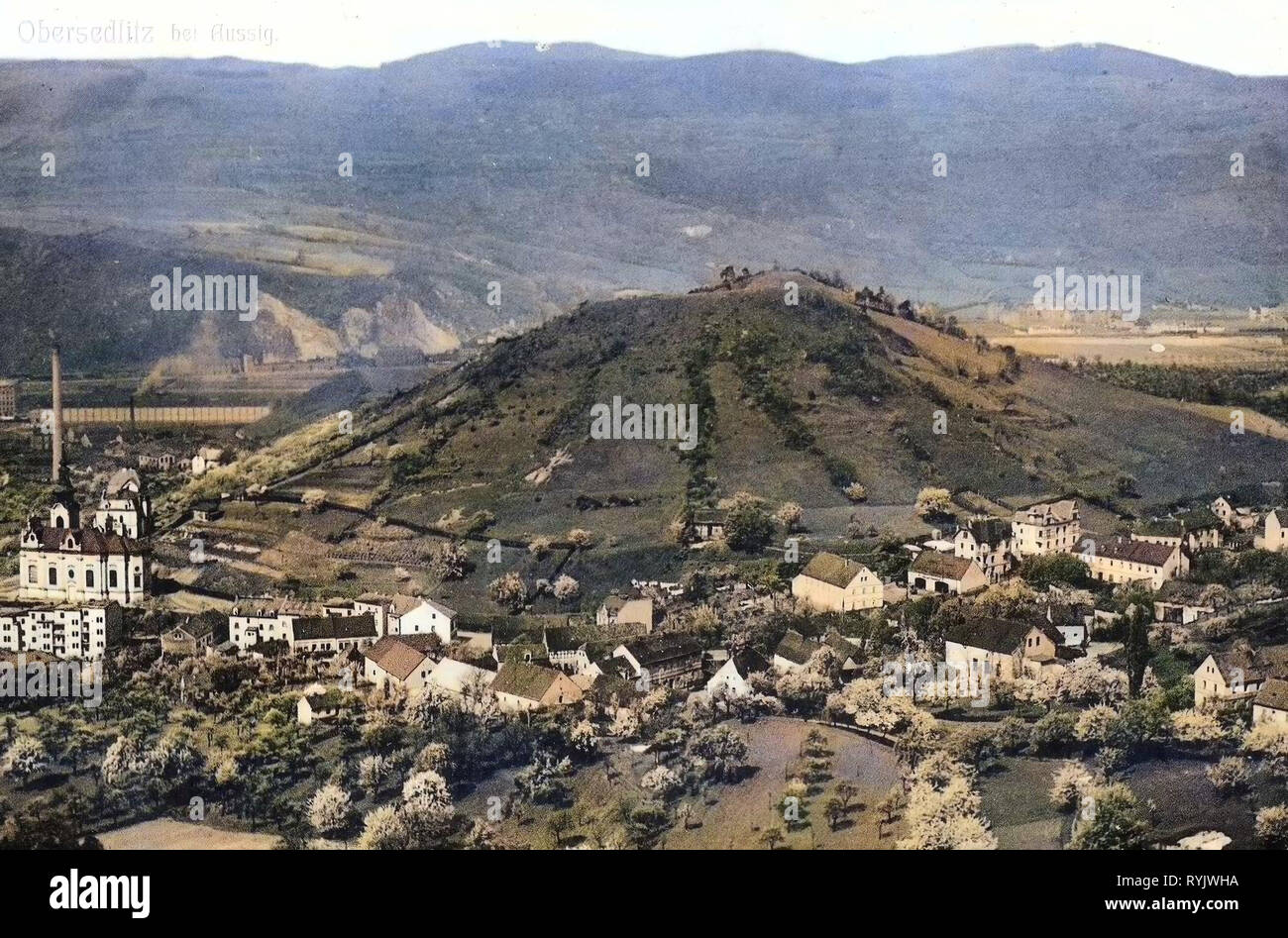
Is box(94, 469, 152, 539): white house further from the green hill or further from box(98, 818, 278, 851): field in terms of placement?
box(98, 818, 278, 851): field

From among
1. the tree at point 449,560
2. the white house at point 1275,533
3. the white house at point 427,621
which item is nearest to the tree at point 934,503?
the white house at point 1275,533

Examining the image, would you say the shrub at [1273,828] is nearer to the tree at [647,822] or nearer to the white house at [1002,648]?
the white house at [1002,648]

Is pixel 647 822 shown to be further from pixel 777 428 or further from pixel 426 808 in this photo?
pixel 777 428

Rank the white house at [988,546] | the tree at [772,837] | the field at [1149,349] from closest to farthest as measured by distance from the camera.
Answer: the tree at [772,837], the white house at [988,546], the field at [1149,349]

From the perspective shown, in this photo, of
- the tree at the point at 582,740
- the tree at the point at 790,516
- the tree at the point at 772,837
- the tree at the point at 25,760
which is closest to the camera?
the tree at the point at 772,837

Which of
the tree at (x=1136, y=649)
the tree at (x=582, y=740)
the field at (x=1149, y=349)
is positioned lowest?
the tree at (x=582, y=740)

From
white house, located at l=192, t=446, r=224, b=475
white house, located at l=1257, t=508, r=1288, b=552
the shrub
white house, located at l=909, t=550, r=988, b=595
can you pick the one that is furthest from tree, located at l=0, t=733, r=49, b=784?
white house, located at l=1257, t=508, r=1288, b=552

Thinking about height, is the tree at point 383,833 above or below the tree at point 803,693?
below
